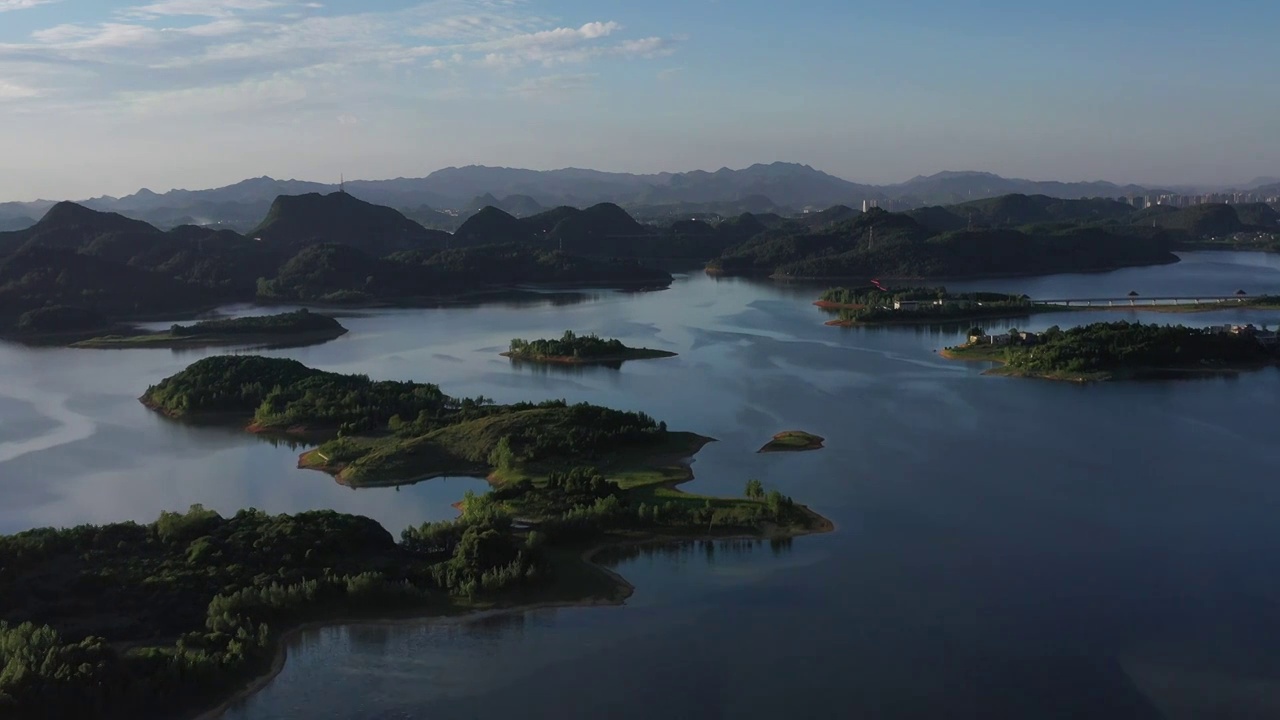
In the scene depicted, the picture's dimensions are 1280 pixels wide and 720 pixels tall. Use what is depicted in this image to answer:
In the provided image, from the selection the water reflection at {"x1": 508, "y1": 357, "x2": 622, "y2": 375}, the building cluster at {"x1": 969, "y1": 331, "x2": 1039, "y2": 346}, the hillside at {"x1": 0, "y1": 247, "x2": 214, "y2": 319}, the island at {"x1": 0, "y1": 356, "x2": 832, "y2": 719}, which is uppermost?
the hillside at {"x1": 0, "y1": 247, "x2": 214, "y2": 319}

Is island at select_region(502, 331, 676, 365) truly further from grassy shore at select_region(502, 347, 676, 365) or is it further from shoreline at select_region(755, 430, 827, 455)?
shoreline at select_region(755, 430, 827, 455)

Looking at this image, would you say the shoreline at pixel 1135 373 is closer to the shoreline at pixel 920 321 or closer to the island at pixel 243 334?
the shoreline at pixel 920 321

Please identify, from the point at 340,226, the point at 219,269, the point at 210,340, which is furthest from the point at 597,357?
the point at 340,226

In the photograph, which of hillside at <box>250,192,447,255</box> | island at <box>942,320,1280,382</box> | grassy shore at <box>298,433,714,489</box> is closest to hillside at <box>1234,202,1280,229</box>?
hillside at <box>250,192,447,255</box>

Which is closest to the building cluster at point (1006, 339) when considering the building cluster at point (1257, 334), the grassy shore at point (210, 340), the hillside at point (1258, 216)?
the building cluster at point (1257, 334)

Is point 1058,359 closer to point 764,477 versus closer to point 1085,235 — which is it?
point 764,477

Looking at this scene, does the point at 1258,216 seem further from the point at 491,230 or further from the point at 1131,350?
the point at 1131,350
